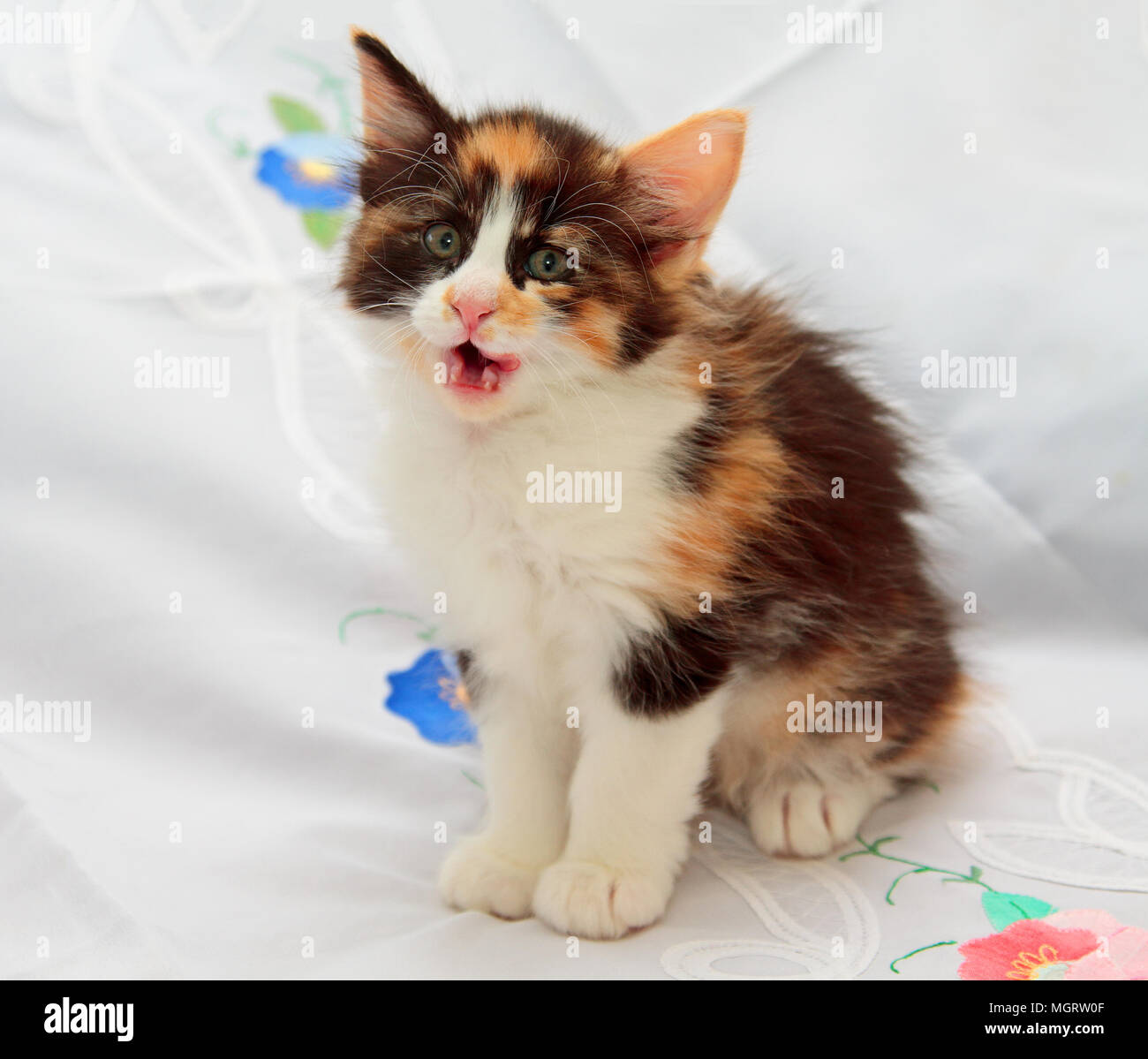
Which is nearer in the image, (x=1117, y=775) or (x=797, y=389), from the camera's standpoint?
(x=797, y=389)

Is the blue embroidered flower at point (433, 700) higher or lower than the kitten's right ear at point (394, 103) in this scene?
lower

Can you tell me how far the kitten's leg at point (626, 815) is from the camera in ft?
5.59

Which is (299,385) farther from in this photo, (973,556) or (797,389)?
(973,556)

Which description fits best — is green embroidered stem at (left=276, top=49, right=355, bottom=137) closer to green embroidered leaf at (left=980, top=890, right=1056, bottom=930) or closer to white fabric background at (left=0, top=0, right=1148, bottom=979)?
white fabric background at (left=0, top=0, right=1148, bottom=979)

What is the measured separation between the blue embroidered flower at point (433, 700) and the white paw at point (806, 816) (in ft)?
1.74

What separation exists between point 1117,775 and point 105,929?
1574 mm

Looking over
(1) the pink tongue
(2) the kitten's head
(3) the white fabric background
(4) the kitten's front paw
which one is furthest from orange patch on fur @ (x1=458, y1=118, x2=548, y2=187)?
(4) the kitten's front paw

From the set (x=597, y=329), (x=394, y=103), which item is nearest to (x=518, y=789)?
(x=597, y=329)

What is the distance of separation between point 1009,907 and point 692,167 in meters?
1.07

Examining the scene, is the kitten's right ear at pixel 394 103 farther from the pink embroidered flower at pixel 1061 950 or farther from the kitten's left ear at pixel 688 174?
the pink embroidered flower at pixel 1061 950

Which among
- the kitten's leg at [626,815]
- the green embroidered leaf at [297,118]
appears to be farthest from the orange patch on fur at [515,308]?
the green embroidered leaf at [297,118]

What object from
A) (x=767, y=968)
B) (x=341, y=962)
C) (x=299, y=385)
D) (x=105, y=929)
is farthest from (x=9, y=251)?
(x=767, y=968)

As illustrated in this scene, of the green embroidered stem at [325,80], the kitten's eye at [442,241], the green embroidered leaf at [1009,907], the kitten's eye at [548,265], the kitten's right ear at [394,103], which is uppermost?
the green embroidered stem at [325,80]

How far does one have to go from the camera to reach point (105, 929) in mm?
1679
